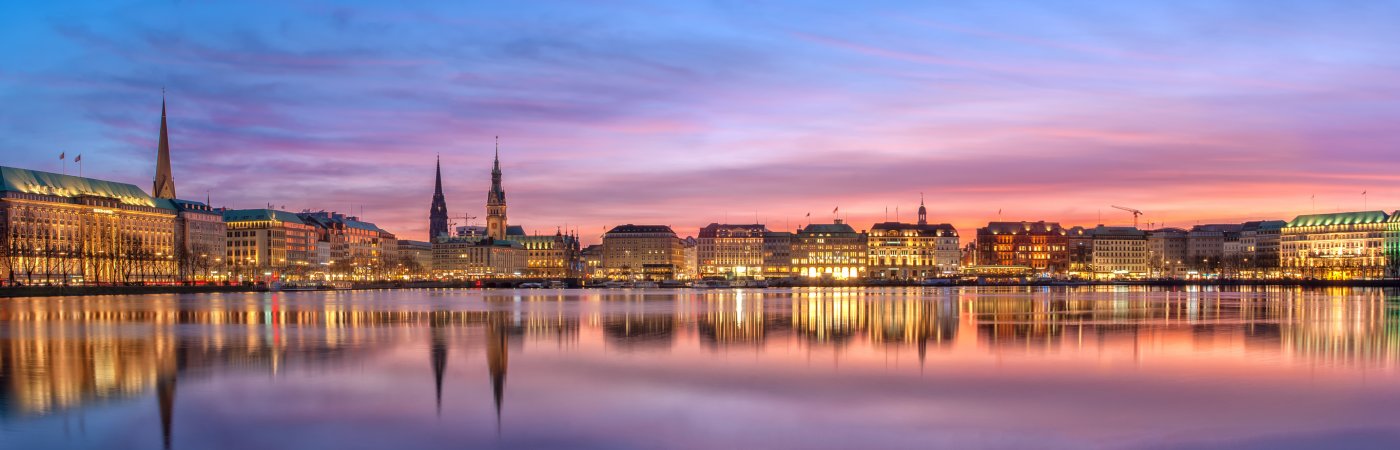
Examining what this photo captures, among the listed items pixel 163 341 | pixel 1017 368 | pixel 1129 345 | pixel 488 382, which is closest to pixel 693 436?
pixel 488 382

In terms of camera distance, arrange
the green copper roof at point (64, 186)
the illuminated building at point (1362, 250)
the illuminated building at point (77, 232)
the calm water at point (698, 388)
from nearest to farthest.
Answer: the calm water at point (698, 388) → the illuminated building at point (77, 232) → the green copper roof at point (64, 186) → the illuminated building at point (1362, 250)

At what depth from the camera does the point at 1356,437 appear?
16.9 metres

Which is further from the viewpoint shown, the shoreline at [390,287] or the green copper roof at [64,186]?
the green copper roof at [64,186]

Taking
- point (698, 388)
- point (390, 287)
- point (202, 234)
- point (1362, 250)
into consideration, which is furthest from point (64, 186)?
point (1362, 250)

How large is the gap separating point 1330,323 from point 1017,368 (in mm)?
26187

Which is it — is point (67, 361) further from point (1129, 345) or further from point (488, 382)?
point (1129, 345)

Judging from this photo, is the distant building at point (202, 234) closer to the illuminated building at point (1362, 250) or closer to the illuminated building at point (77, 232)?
the illuminated building at point (77, 232)

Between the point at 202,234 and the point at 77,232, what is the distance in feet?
120

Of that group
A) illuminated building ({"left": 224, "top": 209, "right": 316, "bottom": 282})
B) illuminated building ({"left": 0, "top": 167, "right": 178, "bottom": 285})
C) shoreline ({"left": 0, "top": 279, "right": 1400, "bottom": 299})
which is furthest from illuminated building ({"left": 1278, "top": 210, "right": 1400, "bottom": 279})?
illuminated building ({"left": 0, "top": 167, "right": 178, "bottom": 285})

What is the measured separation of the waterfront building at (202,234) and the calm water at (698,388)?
135 metres

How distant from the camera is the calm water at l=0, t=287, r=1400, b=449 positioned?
17.0m

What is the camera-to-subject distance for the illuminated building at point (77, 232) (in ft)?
407

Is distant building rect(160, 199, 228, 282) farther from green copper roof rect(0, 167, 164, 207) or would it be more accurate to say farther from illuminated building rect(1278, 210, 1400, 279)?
illuminated building rect(1278, 210, 1400, 279)

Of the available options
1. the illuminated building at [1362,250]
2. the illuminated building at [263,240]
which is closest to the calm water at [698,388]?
the illuminated building at [263,240]
